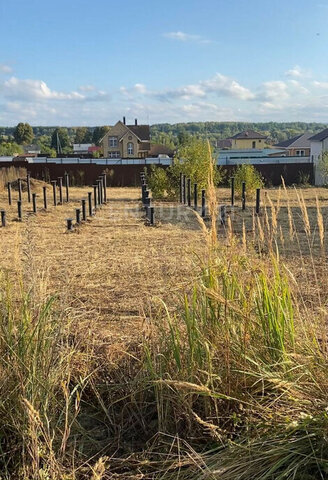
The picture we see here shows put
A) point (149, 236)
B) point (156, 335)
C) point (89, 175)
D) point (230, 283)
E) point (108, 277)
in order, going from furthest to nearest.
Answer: point (89, 175)
point (149, 236)
point (108, 277)
point (156, 335)
point (230, 283)

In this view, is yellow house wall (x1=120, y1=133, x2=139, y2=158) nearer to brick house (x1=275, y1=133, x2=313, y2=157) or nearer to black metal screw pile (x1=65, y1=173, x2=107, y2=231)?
brick house (x1=275, y1=133, x2=313, y2=157)

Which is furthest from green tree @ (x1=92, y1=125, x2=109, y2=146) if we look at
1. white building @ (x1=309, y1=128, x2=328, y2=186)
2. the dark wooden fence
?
the dark wooden fence

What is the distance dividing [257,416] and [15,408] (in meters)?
1.05

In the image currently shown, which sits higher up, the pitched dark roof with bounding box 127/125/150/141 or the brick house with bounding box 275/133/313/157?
the pitched dark roof with bounding box 127/125/150/141

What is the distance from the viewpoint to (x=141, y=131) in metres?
56.5

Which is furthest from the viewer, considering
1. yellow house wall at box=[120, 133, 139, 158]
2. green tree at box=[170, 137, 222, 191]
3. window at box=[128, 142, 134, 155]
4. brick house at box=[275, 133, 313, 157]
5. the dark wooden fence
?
window at box=[128, 142, 134, 155]

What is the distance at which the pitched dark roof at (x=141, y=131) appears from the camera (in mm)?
55969

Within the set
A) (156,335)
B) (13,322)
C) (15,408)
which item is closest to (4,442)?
(15,408)

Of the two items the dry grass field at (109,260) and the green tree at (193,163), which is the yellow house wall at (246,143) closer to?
the green tree at (193,163)

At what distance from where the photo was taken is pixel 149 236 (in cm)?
880

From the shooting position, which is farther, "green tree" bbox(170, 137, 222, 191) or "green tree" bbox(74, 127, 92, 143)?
"green tree" bbox(74, 127, 92, 143)

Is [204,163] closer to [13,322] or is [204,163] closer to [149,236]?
[149,236]

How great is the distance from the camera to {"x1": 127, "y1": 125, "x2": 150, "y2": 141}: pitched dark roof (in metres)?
56.0

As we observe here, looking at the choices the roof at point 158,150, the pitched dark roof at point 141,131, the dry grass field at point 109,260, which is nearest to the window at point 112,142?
the pitched dark roof at point 141,131
